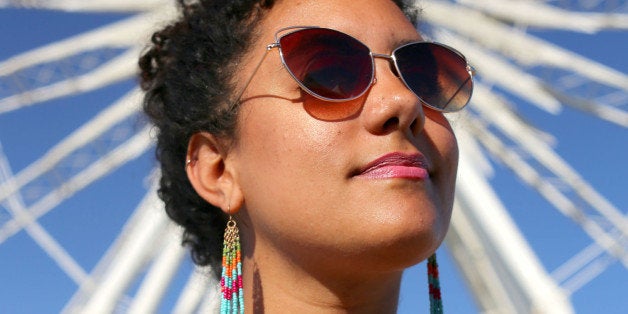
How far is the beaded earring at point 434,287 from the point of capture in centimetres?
221

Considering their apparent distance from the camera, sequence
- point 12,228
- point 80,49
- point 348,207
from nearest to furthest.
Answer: point 348,207 → point 80,49 → point 12,228

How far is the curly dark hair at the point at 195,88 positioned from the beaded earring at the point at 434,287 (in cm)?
54

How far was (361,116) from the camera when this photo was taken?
1.93m

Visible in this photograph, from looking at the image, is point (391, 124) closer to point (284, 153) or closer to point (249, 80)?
point (284, 153)

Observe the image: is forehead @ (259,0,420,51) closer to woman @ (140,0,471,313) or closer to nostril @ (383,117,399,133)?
woman @ (140,0,471,313)

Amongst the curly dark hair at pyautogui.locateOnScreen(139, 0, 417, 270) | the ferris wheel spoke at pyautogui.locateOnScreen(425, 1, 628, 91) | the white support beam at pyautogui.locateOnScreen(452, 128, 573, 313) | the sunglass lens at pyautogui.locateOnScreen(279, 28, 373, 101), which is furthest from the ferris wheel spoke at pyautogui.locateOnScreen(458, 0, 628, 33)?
the sunglass lens at pyautogui.locateOnScreen(279, 28, 373, 101)

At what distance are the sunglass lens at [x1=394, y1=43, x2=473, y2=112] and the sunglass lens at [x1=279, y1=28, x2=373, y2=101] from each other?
98 mm

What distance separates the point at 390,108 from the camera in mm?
1904

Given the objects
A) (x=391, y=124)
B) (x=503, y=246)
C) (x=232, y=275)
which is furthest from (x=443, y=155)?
(x=503, y=246)

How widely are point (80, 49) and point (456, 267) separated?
3.89 meters

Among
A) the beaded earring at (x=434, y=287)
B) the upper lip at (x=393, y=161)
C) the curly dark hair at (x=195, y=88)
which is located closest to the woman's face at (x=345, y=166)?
the upper lip at (x=393, y=161)

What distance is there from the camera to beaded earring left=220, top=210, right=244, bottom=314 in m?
2.16

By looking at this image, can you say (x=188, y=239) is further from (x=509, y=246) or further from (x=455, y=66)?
(x=509, y=246)

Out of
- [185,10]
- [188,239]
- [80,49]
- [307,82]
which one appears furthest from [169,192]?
[80,49]
